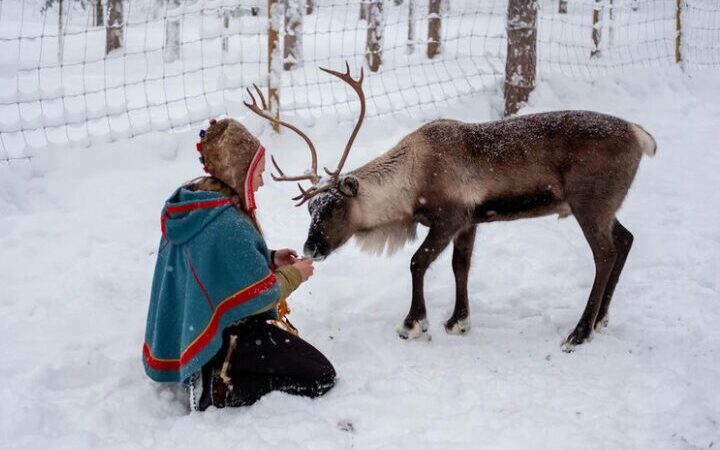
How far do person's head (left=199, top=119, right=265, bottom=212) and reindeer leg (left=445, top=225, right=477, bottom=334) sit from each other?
1.32 metres

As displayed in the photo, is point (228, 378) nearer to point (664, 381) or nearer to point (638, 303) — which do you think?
point (664, 381)

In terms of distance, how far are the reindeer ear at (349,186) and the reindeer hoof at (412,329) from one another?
71 cm

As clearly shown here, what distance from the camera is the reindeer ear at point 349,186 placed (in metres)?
3.56

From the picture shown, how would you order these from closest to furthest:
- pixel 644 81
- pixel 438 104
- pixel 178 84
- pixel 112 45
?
pixel 438 104 < pixel 644 81 < pixel 178 84 < pixel 112 45

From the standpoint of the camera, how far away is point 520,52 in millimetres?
6207

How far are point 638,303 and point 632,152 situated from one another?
852 millimetres

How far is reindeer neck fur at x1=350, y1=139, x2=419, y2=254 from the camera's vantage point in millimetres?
3650

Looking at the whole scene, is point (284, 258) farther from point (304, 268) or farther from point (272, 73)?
point (272, 73)

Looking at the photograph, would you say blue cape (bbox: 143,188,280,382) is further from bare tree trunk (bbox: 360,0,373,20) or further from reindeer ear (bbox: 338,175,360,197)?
bare tree trunk (bbox: 360,0,373,20)

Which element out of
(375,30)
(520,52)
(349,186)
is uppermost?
(375,30)

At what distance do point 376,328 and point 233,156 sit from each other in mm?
1298

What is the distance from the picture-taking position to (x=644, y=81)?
739cm

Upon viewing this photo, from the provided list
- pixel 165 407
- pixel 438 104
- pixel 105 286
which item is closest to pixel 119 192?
pixel 105 286

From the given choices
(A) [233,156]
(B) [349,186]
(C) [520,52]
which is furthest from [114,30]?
(A) [233,156]
